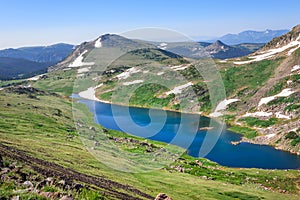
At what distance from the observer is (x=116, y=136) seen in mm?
93000

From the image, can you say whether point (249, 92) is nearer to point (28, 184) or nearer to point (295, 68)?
point (295, 68)

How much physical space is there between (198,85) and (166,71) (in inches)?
1556

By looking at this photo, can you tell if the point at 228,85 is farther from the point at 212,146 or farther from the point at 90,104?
the point at 90,104

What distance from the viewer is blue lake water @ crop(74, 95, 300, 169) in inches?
2913

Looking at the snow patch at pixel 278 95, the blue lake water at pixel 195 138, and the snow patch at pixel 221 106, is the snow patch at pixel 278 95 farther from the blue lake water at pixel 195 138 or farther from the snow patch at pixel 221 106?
the blue lake water at pixel 195 138

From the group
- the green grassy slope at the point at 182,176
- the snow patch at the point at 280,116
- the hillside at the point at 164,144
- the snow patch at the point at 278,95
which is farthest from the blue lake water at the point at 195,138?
the snow patch at the point at 278,95

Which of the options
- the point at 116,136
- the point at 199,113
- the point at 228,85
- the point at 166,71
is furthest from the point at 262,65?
the point at 116,136

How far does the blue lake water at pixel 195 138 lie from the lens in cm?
7400

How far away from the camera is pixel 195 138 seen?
94750mm

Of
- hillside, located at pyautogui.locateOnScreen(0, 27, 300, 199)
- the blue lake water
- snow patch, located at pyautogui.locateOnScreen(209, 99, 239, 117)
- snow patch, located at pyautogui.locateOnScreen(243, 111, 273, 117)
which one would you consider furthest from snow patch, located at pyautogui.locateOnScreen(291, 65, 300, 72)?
the blue lake water

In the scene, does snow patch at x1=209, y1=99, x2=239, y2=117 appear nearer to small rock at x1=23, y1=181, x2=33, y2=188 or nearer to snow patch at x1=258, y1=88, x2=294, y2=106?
snow patch at x1=258, y1=88, x2=294, y2=106

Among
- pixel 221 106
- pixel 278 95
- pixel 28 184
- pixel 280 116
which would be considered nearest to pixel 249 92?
pixel 221 106

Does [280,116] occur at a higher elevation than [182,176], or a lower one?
higher

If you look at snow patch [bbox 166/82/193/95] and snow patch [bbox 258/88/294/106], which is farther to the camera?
snow patch [bbox 166/82/193/95]
